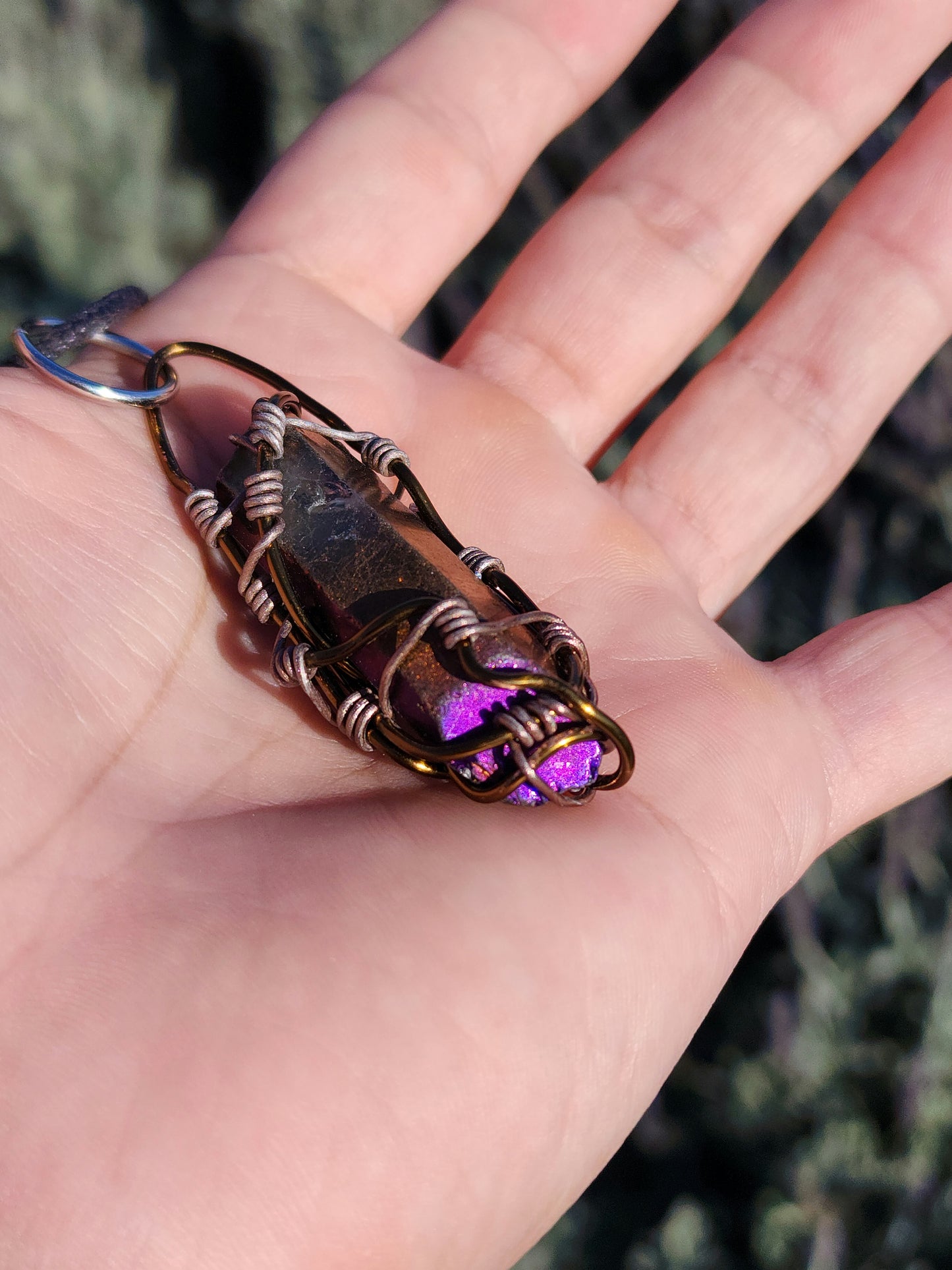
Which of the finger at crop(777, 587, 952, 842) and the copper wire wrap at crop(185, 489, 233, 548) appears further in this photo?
the finger at crop(777, 587, 952, 842)

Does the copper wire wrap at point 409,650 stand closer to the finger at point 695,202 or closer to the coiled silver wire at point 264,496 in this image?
the coiled silver wire at point 264,496

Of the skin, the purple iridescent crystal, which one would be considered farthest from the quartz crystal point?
the skin

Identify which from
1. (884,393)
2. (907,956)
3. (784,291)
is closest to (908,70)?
(784,291)

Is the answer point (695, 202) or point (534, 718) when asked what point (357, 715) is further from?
point (695, 202)

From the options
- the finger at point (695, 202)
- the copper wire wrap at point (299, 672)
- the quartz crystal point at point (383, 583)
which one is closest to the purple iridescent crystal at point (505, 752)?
the quartz crystal point at point (383, 583)

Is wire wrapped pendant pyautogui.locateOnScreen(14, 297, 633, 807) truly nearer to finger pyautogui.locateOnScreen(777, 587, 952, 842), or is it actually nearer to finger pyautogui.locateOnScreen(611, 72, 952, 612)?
finger pyautogui.locateOnScreen(777, 587, 952, 842)

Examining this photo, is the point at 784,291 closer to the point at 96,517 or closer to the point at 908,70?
the point at 908,70
